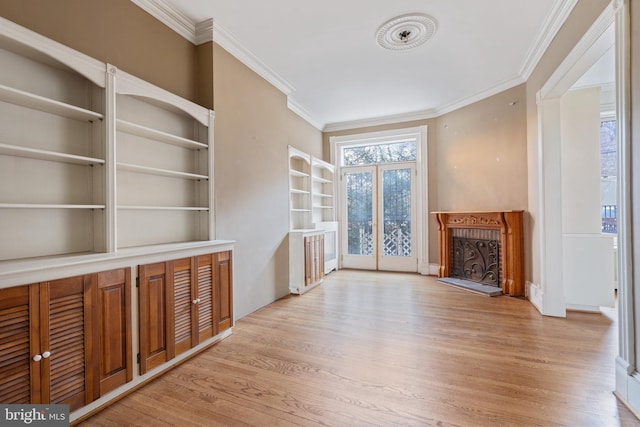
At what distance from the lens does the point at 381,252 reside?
6.10m

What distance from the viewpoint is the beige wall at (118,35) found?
1.93 m

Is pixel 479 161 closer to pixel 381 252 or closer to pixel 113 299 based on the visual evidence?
pixel 381 252

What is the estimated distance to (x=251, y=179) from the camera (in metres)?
3.59

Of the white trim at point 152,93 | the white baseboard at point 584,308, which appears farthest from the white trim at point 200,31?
the white baseboard at point 584,308

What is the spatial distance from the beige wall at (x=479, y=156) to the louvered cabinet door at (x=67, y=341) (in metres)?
4.85

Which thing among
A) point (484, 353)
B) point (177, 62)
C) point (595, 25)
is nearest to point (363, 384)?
point (484, 353)

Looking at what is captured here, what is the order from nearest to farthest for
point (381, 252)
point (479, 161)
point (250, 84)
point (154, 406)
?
point (154, 406)
point (250, 84)
point (479, 161)
point (381, 252)

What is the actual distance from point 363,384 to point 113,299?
1.72 meters

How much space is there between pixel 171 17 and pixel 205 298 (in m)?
2.62

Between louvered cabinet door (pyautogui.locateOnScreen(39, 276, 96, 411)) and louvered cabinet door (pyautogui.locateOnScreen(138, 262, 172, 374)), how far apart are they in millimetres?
321

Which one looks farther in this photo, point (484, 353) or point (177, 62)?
point (177, 62)

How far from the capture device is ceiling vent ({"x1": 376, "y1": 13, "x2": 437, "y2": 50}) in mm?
2910

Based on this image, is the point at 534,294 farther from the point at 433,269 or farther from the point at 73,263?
the point at 73,263

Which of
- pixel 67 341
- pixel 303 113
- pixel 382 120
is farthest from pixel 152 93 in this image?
pixel 382 120
